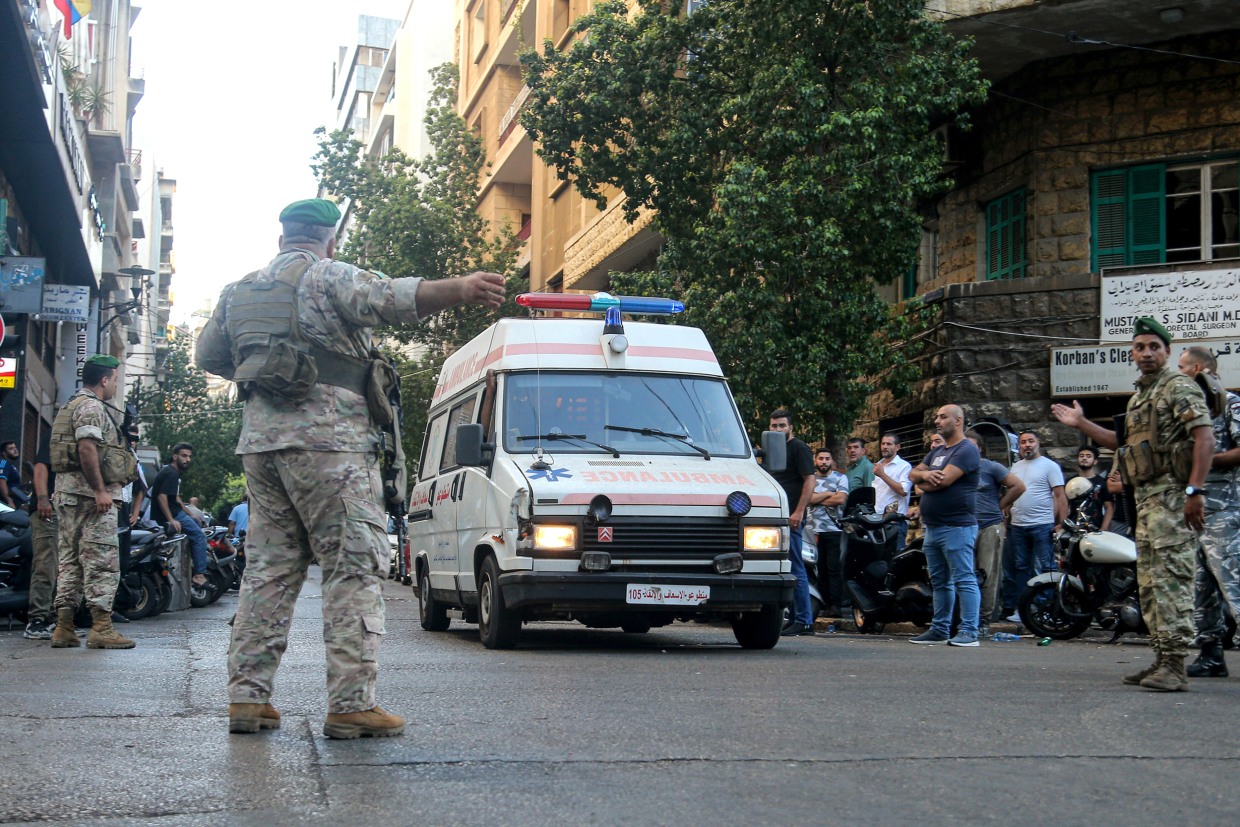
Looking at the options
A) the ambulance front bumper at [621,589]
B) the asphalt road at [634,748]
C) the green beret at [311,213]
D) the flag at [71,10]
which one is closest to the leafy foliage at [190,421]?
the flag at [71,10]

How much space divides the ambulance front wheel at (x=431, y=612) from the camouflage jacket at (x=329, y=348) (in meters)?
7.20

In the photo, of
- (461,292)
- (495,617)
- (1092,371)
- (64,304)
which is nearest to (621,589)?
(495,617)

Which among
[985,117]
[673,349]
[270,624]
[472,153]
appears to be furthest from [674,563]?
[472,153]

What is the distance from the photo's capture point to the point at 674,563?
32.5 ft

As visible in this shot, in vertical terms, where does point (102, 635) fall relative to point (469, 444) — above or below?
below

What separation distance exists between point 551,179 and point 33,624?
27.6 m

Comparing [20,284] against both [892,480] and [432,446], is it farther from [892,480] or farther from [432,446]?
[892,480]

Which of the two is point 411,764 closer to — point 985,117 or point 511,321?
point 511,321

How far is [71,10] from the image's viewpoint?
30.3 meters

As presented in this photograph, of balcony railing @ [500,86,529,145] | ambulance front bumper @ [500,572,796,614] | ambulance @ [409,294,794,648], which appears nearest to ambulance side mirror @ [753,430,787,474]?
ambulance @ [409,294,794,648]

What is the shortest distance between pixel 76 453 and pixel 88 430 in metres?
0.26

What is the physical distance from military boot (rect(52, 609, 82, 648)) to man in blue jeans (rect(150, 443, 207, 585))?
5.19 meters

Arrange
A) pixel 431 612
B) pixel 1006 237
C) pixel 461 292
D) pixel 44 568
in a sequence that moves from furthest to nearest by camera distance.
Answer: pixel 1006 237 < pixel 431 612 < pixel 44 568 < pixel 461 292

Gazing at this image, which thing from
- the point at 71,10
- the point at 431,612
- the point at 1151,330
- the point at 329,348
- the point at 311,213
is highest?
the point at 71,10
